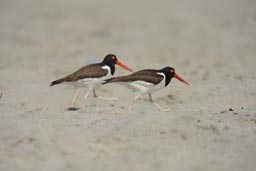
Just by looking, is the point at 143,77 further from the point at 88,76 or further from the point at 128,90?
the point at 128,90

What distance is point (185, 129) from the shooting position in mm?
7922

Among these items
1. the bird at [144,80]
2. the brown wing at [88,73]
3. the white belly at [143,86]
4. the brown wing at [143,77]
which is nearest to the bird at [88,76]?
the brown wing at [88,73]

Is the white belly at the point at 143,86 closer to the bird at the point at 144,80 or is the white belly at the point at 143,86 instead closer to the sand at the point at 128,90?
the bird at the point at 144,80

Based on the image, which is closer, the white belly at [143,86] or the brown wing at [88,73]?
the white belly at [143,86]

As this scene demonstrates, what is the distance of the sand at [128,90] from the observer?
23.7ft

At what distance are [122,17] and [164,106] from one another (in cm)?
996

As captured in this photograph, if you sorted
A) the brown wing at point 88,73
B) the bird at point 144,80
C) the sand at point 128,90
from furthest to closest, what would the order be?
the brown wing at point 88,73 → the bird at point 144,80 → the sand at point 128,90

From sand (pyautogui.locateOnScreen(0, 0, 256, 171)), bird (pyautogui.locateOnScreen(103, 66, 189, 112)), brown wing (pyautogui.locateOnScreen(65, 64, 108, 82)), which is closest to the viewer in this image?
sand (pyautogui.locateOnScreen(0, 0, 256, 171))

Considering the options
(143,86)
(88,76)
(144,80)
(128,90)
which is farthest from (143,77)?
(128,90)

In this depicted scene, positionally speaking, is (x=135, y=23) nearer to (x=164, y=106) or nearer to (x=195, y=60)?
(x=195, y=60)

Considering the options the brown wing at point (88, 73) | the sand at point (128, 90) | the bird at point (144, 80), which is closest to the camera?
the sand at point (128, 90)

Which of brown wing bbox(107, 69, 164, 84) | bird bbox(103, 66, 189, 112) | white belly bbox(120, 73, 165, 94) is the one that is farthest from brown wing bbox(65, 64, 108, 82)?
white belly bbox(120, 73, 165, 94)

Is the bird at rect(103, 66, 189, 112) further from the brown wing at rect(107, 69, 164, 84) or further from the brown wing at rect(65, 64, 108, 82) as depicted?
the brown wing at rect(65, 64, 108, 82)

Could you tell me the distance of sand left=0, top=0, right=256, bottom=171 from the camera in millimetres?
7211
